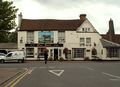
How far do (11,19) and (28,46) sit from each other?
6.85m

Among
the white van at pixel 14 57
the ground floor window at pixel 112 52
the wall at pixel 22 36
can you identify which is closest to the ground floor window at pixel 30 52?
the wall at pixel 22 36

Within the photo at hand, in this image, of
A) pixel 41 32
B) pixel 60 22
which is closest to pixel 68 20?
pixel 60 22

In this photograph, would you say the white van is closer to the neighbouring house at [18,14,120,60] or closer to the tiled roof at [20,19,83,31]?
the neighbouring house at [18,14,120,60]

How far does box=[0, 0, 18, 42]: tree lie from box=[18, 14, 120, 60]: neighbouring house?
7.96ft

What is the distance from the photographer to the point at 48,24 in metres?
84.5

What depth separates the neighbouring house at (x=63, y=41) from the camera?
81.4 metres

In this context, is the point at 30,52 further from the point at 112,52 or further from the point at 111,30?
the point at 111,30

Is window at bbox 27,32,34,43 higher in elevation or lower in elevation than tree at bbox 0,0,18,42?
lower

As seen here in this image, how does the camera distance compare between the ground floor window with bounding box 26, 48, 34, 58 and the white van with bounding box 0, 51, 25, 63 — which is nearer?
the white van with bounding box 0, 51, 25, 63

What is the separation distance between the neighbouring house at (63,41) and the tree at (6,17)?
243 cm

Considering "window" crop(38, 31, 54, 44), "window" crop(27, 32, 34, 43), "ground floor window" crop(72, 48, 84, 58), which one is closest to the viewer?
"ground floor window" crop(72, 48, 84, 58)

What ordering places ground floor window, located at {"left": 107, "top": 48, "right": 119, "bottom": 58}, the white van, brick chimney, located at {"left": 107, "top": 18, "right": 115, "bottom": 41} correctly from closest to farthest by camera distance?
the white van < ground floor window, located at {"left": 107, "top": 48, "right": 119, "bottom": 58} < brick chimney, located at {"left": 107, "top": 18, "right": 115, "bottom": 41}

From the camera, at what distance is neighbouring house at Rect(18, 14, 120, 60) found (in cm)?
8144

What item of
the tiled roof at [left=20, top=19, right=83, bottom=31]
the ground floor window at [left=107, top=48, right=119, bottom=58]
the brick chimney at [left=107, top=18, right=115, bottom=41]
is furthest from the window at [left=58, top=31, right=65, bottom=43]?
the brick chimney at [left=107, top=18, right=115, bottom=41]
